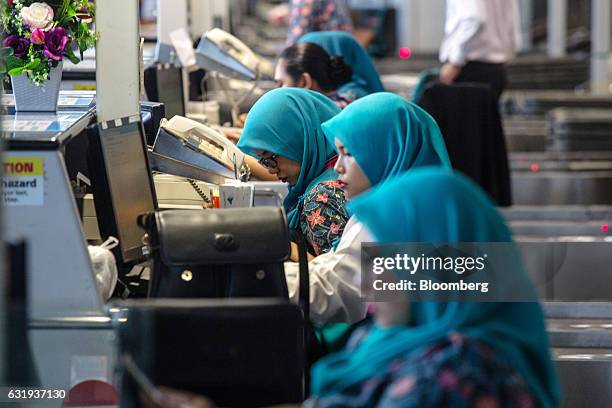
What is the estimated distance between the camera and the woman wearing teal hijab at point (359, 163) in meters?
2.94

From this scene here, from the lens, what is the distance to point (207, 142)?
151 inches

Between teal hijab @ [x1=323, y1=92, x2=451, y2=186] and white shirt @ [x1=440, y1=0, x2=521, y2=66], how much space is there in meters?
4.34

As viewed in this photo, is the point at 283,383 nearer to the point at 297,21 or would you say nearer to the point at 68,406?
the point at 68,406

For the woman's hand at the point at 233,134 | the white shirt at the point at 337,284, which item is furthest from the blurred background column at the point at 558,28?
the white shirt at the point at 337,284

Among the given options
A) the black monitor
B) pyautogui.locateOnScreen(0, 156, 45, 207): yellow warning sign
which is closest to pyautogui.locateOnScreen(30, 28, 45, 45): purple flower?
pyautogui.locateOnScreen(0, 156, 45, 207): yellow warning sign

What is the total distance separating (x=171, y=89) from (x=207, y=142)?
1.44m

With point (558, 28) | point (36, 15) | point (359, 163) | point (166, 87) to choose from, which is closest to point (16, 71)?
point (36, 15)

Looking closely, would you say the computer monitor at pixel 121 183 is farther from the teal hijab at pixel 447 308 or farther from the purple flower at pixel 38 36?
the teal hijab at pixel 447 308

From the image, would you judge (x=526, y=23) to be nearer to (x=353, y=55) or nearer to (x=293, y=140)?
(x=353, y=55)

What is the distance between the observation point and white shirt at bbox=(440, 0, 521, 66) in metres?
7.34

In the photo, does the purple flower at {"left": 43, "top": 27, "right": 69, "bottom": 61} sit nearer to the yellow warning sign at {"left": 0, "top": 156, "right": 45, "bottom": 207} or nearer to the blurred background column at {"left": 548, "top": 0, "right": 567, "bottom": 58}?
the yellow warning sign at {"left": 0, "top": 156, "right": 45, "bottom": 207}

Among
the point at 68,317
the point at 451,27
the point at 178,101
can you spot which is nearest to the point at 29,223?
the point at 68,317

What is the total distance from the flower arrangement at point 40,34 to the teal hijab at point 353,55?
2938 mm

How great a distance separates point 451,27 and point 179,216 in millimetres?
5034
